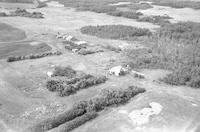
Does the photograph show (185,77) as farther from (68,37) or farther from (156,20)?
(156,20)

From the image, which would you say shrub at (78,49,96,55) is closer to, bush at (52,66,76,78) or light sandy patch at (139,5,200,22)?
bush at (52,66,76,78)

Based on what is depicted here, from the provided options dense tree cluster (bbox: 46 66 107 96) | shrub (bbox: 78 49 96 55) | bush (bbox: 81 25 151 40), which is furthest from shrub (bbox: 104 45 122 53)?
dense tree cluster (bbox: 46 66 107 96)

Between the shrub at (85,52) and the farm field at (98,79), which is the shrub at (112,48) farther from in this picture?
the shrub at (85,52)

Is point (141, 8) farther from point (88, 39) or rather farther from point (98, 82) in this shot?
point (98, 82)

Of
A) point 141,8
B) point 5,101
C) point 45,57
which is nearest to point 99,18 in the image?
point 141,8

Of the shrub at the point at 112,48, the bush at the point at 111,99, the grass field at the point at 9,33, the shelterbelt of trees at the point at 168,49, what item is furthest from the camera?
the grass field at the point at 9,33

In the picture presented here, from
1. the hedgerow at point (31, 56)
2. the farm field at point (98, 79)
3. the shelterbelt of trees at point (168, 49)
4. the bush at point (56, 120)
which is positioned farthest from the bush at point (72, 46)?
the bush at point (56, 120)
